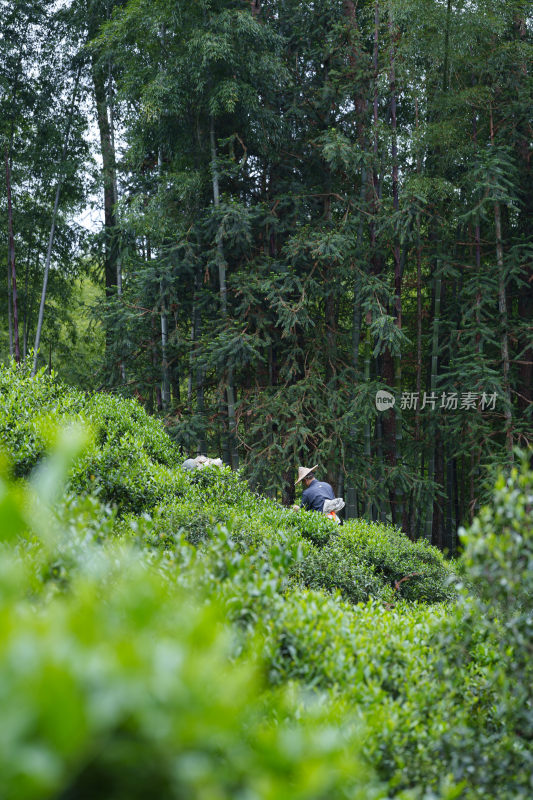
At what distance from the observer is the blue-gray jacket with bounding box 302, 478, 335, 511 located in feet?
20.1

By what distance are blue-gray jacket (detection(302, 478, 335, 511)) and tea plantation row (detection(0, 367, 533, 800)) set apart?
123 cm

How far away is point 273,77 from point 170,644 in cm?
913

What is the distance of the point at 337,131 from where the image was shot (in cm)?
867

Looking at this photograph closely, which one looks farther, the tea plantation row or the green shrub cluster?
the green shrub cluster

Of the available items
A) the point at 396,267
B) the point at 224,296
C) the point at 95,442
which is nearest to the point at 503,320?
the point at 396,267

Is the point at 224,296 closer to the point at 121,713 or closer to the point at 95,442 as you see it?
the point at 95,442

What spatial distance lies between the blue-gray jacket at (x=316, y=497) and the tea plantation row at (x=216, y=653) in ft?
4.05

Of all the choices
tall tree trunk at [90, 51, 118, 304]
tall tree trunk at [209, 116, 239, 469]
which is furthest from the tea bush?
tall tree trunk at [90, 51, 118, 304]

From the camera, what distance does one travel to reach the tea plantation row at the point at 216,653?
0.73 metres

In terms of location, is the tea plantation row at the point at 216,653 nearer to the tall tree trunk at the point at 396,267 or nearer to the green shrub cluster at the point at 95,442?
the green shrub cluster at the point at 95,442

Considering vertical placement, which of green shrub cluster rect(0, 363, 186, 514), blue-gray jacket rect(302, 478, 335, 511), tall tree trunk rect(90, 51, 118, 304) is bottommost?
blue-gray jacket rect(302, 478, 335, 511)

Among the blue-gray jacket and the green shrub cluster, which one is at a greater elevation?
the green shrub cluster

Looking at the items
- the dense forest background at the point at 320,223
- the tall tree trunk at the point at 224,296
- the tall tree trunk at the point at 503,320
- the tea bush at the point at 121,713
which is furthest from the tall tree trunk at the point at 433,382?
the tea bush at the point at 121,713

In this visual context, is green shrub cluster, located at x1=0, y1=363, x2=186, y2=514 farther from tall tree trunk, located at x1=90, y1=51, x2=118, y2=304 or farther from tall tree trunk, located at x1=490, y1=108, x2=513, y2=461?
tall tree trunk, located at x1=90, y1=51, x2=118, y2=304
